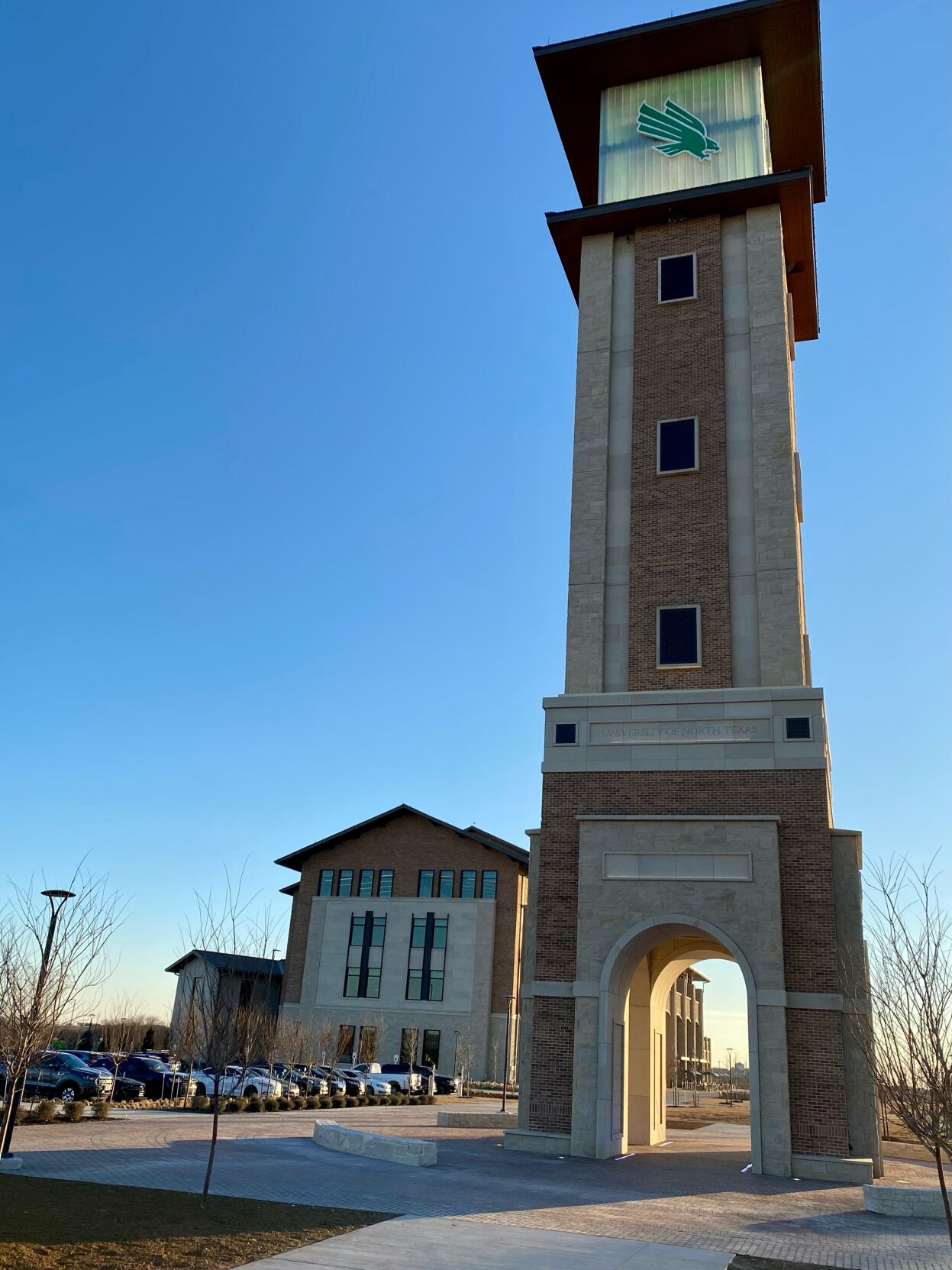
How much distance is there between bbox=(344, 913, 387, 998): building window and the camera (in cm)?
6431

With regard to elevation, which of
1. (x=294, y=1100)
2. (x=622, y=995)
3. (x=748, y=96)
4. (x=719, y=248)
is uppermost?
(x=748, y=96)

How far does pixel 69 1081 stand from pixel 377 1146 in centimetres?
1851

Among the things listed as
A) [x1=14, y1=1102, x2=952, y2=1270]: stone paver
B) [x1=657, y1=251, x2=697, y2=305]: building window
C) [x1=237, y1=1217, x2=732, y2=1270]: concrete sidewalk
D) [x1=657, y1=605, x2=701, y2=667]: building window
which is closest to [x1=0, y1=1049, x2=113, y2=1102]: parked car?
[x1=14, y1=1102, x2=952, y2=1270]: stone paver

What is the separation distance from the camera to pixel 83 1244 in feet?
36.0

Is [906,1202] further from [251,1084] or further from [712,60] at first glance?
[712,60]

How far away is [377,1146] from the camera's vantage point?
774 inches

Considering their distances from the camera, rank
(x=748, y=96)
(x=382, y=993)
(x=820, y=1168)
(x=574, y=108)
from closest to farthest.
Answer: (x=820, y=1168), (x=748, y=96), (x=574, y=108), (x=382, y=993)

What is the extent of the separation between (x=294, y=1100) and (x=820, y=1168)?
20.5 m

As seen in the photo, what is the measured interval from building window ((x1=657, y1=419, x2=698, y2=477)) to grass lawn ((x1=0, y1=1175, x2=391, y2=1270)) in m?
20.1

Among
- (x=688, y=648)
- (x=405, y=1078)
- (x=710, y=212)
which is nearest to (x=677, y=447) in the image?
(x=688, y=648)

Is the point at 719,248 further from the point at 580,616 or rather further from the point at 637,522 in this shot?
the point at 580,616

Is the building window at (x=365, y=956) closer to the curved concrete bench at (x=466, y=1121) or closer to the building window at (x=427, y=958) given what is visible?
the building window at (x=427, y=958)

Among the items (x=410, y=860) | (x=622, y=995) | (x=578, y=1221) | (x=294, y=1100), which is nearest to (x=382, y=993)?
(x=410, y=860)

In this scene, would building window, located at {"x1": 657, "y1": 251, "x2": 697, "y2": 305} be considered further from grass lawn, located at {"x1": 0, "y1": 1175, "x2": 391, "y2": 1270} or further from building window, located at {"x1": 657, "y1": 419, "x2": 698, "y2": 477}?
grass lawn, located at {"x1": 0, "y1": 1175, "x2": 391, "y2": 1270}
